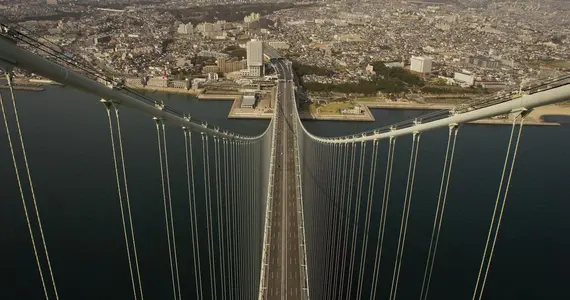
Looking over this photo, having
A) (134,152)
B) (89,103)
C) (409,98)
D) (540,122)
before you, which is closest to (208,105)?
(89,103)

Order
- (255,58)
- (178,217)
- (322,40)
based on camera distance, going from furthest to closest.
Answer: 1. (322,40)
2. (255,58)
3. (178,217)

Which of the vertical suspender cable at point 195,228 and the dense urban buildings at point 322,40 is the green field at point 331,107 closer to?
the dense urban buildings at point 322,40

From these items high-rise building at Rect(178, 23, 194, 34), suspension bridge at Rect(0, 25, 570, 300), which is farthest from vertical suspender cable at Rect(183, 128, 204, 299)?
high-rise building at Rect(178, 23, 194, 34)

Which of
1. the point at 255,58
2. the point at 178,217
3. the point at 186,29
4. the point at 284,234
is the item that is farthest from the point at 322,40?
the point at 284,234

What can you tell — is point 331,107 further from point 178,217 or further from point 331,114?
point 178,217

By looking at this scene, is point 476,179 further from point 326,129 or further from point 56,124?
point 56,124

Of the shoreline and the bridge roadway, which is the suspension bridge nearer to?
the bridge roadway

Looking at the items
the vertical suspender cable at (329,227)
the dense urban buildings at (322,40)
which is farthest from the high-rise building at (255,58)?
the vertical suspender cable at (329,227)
